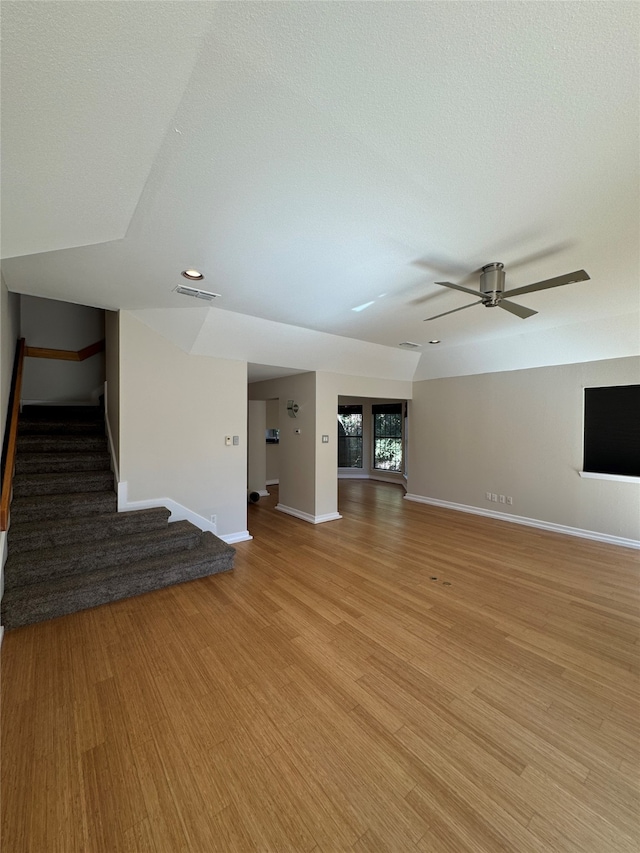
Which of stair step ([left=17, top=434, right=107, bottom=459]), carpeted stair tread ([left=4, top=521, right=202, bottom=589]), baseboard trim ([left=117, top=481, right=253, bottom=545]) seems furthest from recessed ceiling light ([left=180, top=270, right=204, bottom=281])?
stair step ([left=17, top=434, right=107, bottom=459])

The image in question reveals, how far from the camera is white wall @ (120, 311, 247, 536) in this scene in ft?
12.2

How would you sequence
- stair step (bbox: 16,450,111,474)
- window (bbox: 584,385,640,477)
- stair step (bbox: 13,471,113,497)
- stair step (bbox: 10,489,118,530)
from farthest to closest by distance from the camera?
window (bbox: 584,385,640,477) < stair step (bbox: 16,450,111,474) < stair step (bbox: 13,471,113,497) < stair step (bbox: 10,489,118,530)

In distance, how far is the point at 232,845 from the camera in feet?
4.15

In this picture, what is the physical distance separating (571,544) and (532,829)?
13.4 feet

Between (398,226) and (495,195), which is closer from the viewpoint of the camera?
(495,195)

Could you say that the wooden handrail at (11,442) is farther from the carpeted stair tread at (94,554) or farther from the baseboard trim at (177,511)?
the baseboard trim at (177,511)

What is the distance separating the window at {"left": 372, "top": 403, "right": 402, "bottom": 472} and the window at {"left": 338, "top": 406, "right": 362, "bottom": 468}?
1.58 feet

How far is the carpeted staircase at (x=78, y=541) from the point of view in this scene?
9.25ft

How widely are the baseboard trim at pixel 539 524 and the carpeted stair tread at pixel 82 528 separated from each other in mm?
4982

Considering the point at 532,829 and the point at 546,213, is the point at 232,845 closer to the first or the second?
the point at 532,829

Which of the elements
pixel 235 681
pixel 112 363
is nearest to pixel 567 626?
pixel 235 681

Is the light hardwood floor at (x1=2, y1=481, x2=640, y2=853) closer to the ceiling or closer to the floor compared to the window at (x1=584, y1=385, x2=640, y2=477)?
closer to the floor

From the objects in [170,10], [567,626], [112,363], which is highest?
[170,10]

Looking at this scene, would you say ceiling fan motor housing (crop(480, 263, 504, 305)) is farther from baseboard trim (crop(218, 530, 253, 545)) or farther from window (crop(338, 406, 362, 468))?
window (crop(338, 406, 362, 468))
